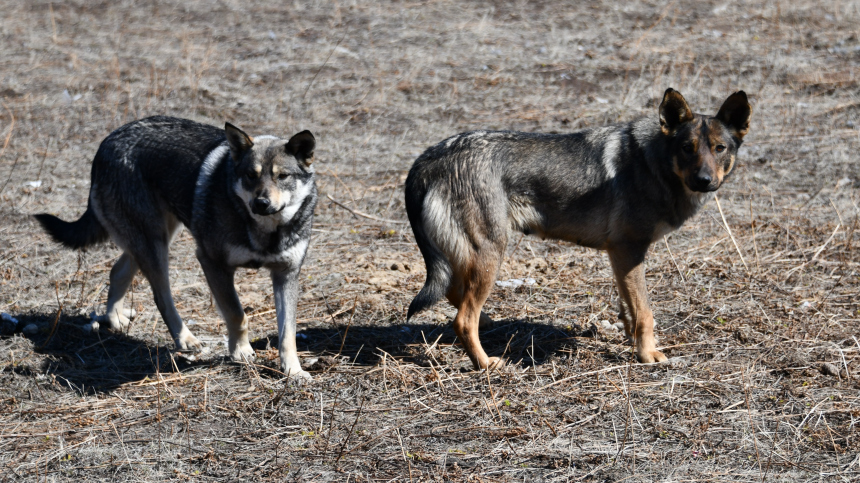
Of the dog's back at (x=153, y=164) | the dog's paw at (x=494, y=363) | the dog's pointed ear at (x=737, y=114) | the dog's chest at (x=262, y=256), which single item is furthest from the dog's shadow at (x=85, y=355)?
the dog's pointed ear at (x=737, y=114)

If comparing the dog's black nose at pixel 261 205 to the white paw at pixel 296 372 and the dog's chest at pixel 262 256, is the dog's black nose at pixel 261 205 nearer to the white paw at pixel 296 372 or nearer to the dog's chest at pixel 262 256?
the dog's chest at pixel 262 256

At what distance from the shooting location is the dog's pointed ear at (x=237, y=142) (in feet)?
16.2

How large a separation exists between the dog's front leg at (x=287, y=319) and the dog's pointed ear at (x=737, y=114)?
319 centimetres

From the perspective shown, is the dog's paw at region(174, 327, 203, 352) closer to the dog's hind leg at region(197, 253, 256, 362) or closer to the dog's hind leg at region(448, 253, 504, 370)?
the dog's hind leg at region(197, 253, 256, 362)

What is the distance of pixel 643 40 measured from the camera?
13.4 metres

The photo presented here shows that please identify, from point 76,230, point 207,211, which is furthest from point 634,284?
point 76,230

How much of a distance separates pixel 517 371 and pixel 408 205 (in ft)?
4.51

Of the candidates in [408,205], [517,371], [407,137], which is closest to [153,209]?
[408,205]

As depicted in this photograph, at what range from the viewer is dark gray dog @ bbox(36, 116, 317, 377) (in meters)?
5.00

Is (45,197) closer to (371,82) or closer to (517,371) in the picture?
(371,82)

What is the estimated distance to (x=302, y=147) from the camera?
506cm

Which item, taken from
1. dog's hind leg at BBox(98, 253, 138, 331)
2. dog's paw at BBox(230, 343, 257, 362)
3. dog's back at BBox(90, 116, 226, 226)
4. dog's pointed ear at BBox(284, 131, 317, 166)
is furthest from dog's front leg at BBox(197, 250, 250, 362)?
dog's hind leg at BBox(98, 253, 138, 331)

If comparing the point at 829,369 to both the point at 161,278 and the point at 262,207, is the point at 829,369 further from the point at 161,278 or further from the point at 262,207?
the point at 161,278

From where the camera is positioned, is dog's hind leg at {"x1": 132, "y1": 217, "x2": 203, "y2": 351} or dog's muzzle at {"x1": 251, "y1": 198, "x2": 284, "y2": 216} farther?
dog's hind leg at {"x1": 132, "y1": 217, "x2": 203, "y2": 351}
